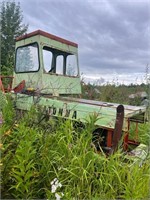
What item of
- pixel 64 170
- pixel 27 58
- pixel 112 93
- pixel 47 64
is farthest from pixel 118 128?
pixel 112 93

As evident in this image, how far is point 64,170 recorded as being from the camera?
2312 millimetres

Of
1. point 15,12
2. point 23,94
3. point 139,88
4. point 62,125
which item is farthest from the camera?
point 15,12

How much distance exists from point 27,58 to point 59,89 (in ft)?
3.10

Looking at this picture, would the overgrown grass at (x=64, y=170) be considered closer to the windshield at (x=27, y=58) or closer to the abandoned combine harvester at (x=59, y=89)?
the abandoned combine harvester at (x=59, y=89)

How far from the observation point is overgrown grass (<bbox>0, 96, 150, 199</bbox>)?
216cm

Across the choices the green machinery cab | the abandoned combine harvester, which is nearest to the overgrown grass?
the abandoned combine harvester

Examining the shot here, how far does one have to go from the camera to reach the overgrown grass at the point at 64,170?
84.9 inches

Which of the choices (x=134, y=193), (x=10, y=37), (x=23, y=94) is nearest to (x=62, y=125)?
(x=134, y=193)

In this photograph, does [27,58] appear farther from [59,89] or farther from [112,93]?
[112,93]

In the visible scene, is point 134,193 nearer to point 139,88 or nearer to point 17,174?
point 17,174

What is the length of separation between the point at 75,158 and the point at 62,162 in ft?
0.57

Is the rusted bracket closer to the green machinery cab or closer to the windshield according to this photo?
the green machinery cab

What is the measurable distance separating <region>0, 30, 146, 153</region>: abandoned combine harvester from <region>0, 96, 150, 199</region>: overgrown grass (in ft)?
1.45

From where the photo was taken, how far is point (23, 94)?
13.4ft
